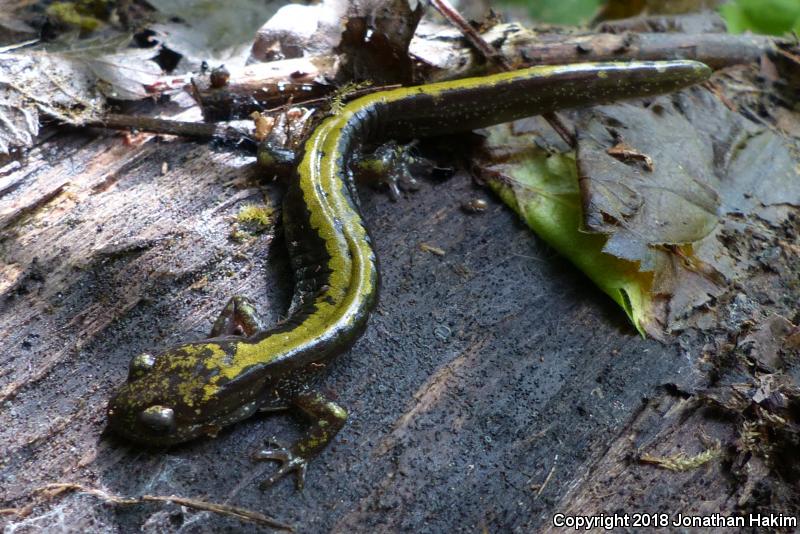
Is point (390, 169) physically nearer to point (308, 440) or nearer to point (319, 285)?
point (319, 285)

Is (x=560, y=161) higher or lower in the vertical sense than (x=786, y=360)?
higher

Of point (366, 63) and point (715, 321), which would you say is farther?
point (366, 63)

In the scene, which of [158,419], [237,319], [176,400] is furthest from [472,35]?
[158,419]

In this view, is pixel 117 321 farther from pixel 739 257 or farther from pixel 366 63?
pixel 739 257

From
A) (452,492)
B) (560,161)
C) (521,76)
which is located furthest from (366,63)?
(452,492)
